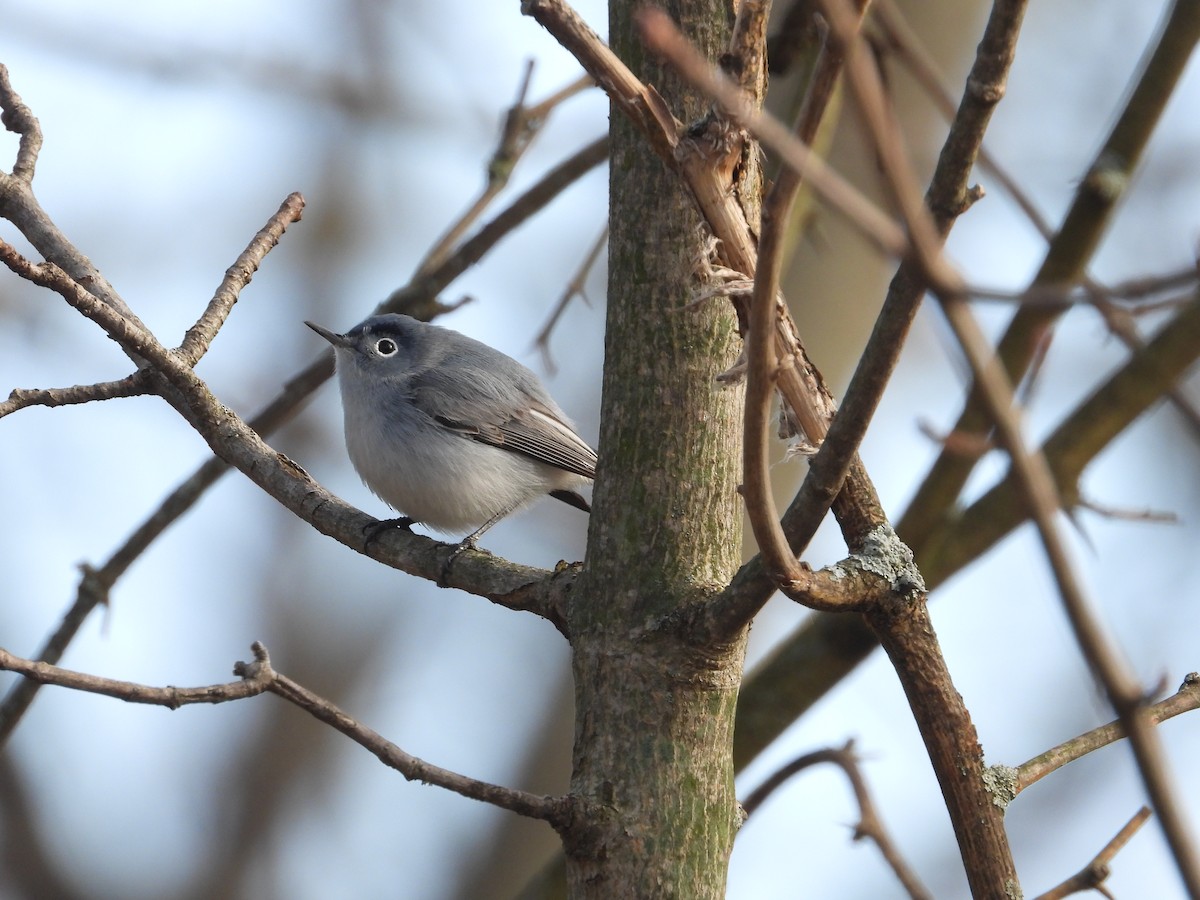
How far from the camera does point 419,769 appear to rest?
1.78 metres

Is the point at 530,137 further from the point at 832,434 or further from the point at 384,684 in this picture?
the point at 384,684

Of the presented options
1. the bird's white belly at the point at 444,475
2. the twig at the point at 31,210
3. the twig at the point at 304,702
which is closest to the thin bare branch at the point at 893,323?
the twig at the point at 304,702

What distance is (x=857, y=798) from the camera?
244 centimetres

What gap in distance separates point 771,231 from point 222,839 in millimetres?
6296

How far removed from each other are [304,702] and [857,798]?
1.24 metres

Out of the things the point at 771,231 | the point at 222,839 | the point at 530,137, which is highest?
the point at 530,137

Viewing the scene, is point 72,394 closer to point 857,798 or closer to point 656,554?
point 656,554

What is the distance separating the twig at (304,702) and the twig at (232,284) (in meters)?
0.96

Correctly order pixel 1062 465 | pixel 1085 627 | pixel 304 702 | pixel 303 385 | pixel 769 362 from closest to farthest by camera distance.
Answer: pixel 1085 627, pixel 769 362, pixel 304 702, pixel 1062 465, pixel 303 385

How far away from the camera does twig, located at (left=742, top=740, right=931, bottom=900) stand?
91.1 inches

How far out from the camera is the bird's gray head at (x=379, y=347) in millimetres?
4359

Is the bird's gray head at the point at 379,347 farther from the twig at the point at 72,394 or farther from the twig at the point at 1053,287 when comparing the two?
the twig at the point at 1053,287

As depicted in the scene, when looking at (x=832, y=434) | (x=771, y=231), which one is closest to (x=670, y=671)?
(x=832, y=434)

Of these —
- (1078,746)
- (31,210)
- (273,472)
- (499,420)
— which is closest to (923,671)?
(1078,746)
